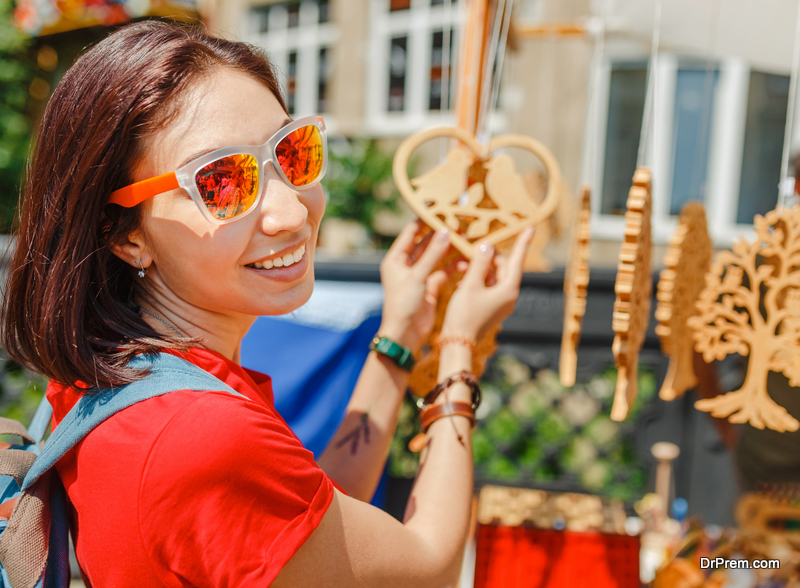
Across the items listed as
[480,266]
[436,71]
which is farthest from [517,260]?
[436,71]

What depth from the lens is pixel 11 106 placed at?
802 cm

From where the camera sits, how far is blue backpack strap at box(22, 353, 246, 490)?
750mm

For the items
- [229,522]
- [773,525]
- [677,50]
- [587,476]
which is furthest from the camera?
[587,476]

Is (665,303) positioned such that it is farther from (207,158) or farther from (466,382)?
(207,158)

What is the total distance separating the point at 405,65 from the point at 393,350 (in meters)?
6.89

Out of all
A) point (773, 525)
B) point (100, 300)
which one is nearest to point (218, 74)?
point (100, 300)

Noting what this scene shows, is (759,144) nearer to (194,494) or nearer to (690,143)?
(690,143)

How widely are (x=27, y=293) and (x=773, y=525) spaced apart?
70.3 inches

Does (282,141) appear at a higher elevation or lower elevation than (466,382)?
Answer: higher

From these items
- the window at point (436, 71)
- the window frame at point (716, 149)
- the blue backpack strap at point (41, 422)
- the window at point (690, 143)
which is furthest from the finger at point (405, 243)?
the window at point (436, 71)

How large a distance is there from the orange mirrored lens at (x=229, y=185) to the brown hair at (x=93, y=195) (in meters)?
0.09

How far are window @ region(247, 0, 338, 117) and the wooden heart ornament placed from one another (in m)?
6.80

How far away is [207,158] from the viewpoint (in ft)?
2.66

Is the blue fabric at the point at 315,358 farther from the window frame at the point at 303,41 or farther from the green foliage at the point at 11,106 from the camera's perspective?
the green foliage at the point at 11,106
